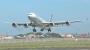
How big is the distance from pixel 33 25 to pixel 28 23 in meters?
2.85

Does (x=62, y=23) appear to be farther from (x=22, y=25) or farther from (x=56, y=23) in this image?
(x=22, y=25)

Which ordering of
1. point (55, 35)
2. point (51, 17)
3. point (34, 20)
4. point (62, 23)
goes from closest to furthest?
point (34, 20) < point (62, 23) < point (51, 17) < point (55, 35)

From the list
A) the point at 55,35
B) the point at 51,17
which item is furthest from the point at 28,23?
the point at 55,35

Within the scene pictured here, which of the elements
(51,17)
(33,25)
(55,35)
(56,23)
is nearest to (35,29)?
(33,25)

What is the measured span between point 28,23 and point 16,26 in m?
4.08

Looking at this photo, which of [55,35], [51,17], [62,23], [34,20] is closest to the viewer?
[34,20]

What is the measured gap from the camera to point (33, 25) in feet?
356

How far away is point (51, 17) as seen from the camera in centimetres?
13338

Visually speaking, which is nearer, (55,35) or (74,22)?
(74,22)

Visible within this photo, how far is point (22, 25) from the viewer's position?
114 metres

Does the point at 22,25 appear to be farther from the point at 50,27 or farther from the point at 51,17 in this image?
the point at 51,17

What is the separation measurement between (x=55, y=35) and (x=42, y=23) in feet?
197

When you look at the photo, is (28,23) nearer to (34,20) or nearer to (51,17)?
(34,20)

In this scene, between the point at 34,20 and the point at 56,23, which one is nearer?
the point at 34,20
